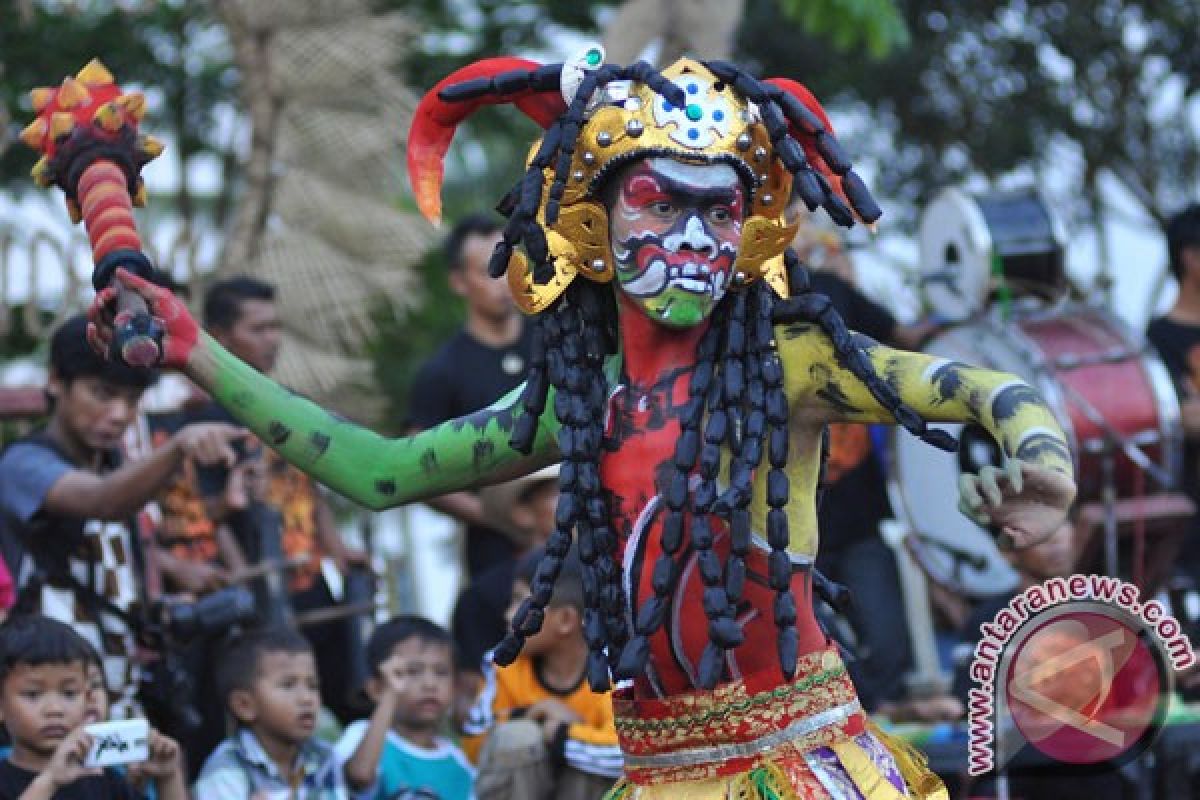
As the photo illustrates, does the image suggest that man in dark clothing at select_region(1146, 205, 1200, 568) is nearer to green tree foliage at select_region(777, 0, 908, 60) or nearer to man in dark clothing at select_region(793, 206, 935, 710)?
man in dark clothing at select_region(793, 206, 935, 710)

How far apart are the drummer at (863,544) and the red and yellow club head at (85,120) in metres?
3.39

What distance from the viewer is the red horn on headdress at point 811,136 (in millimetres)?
4688

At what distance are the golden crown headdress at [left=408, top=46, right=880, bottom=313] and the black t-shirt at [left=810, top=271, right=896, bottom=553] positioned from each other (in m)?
3.17

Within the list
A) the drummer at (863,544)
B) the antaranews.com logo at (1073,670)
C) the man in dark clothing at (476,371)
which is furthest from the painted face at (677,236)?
the drummer at (863,544)

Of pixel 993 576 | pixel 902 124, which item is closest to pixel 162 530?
pixel 993 576

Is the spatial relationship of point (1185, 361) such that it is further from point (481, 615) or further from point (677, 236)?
point (677, 236)

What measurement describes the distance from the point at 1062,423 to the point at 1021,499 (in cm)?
403

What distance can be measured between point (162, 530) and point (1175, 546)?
10.7 ft

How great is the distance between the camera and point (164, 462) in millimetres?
6090

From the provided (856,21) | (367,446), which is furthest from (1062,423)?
(367,446)

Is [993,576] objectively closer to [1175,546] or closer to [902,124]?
[1175,546]

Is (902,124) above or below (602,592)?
above

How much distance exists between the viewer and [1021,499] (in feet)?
13.6

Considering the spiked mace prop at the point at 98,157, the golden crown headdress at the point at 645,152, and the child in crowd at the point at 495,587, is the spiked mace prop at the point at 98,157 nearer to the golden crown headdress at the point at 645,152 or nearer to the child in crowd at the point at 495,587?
the golden crown headdress at the point at 645,152
